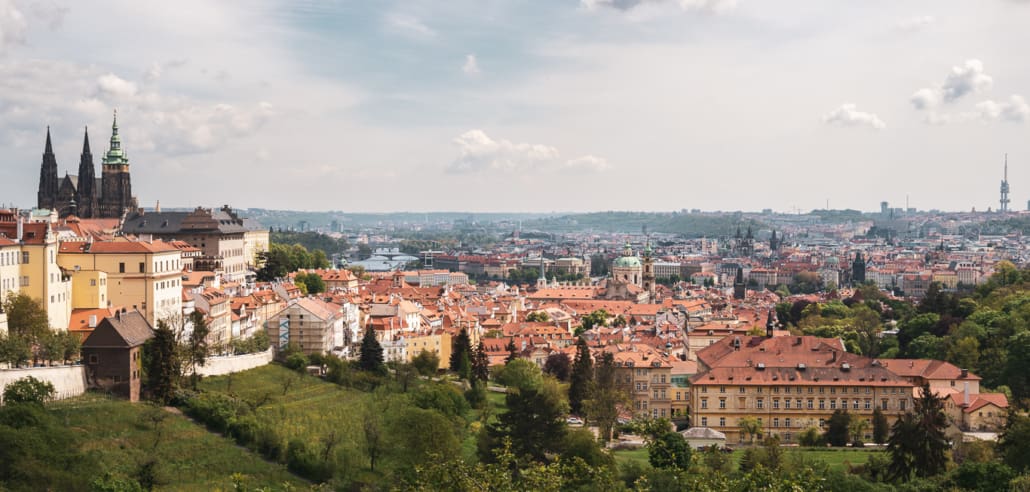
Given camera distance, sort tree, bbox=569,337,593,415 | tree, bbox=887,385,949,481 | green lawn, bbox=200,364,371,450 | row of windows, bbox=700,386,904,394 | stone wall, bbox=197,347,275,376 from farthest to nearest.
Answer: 1. tree, bbox=569,337,593,415
2. row of windows, bbox=700,386,904,394
3. stone wall, bbox=197,347,275,376
4. green lawn, bbox=200,364,371,450
5. tree, bbox=887,385,949,481

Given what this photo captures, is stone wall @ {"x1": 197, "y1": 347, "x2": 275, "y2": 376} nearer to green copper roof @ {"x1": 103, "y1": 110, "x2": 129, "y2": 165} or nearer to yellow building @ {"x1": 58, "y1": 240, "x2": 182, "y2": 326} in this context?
yellow building @ {"x1": 58, "y1": 240, "x2": 182, "y2": 326}

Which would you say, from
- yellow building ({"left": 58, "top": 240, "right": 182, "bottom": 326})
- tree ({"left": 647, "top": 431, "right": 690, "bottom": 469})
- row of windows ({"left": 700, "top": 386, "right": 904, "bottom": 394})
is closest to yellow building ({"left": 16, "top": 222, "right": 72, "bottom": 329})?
yellow building ({"left": 58, "top": 240, "right": 182, "bottom": 326})

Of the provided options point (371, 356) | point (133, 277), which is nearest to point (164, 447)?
point (133, 277)

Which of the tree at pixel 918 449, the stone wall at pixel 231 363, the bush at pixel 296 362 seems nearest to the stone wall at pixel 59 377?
the stone wall at pixel 231 363

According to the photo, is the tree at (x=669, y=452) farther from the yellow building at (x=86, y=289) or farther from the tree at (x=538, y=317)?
the tree at (x=538, y=317)

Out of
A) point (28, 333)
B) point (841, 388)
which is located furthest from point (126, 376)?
point (841, 388)

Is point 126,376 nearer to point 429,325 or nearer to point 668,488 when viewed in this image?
point 668,488

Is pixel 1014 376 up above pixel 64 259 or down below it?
below
